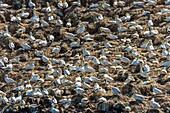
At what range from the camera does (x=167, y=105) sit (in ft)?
30.7

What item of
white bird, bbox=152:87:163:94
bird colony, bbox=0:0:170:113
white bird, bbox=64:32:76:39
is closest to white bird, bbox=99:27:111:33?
bird colony, bbox=0:0:170:113

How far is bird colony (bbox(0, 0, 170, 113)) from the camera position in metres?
9.49

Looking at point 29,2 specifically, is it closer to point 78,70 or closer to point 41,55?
point 41,55

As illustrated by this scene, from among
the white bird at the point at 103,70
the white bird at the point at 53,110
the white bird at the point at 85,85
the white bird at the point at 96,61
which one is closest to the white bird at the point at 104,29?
the white bird at the point at 96,61

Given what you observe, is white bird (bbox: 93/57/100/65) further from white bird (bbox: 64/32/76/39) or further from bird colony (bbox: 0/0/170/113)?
white bird (bbox: 64/32/76/39)

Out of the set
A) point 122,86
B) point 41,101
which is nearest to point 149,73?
point 122,86

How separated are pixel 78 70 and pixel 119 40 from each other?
130cm

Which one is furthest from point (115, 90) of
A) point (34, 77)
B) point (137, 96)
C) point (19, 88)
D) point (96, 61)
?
point (19, 88)

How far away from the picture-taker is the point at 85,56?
10508mm

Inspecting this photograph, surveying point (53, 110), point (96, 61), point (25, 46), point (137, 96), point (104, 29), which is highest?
point (104, 29)

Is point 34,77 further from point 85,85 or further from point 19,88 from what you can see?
point 85,85

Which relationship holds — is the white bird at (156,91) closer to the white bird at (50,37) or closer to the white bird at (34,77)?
the white bird at (34,77)

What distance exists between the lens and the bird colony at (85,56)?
949 centimetres

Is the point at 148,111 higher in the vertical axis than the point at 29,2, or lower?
lower
